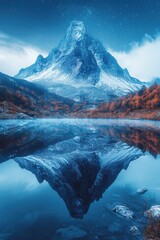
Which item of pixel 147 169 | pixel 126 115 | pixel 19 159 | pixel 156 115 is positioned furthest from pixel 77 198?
pixel 126 115

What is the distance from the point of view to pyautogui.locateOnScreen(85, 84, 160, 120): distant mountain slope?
313ft

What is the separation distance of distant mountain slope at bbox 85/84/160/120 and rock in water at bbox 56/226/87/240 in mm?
83182

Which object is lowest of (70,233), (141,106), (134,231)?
(70,233)

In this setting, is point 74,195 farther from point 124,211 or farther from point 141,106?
point 141,106

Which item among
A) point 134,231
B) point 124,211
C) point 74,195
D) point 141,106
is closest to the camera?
point 134,231

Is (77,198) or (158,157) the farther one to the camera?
(158,157)

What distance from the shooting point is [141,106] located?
10550cm

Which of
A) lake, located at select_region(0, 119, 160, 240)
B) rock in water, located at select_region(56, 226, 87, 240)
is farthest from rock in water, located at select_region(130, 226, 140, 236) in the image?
rock in water, located at select_region(56, 226, 87, 240)

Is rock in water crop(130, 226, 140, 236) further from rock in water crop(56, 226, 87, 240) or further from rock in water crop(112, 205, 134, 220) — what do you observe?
rock in water crop(56, 226, 87, 240)

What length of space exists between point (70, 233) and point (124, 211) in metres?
2.44

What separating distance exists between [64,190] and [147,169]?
23.7 feet

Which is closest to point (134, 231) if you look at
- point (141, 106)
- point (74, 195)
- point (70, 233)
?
point (70, 233)

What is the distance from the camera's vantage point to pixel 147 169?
1531cm

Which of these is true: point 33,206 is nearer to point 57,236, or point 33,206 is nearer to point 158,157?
point 57,236
